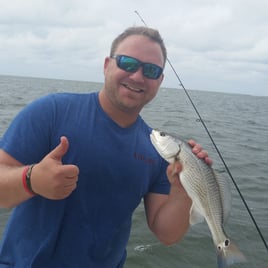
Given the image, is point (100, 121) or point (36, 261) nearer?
point (36, 261)

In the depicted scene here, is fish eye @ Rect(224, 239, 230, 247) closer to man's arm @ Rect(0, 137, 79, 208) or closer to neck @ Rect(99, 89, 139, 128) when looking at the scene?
neck @ Rect(99, 89, 139, 128)

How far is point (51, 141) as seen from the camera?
2.89 metres

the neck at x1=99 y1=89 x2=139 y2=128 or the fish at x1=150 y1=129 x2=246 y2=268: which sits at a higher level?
the neck at x1=99 y1=89 x2=139 y2=128

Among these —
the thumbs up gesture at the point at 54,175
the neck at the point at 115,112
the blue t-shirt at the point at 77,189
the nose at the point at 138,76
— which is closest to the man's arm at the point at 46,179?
the thumbs up gesture at the point at 54,175

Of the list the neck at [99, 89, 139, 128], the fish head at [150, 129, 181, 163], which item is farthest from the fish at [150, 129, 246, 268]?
the neck at [99, 89, 139, 128]

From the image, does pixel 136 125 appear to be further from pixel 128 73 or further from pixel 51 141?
pixel 51 141

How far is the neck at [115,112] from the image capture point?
10.3 feet

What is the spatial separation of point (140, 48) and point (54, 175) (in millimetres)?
1409

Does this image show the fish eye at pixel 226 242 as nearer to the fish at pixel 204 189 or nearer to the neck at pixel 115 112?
the fish at pixel 204 189

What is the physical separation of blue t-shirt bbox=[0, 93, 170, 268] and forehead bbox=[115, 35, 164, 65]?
506 millimetres

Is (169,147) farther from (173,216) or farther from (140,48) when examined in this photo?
(140,48)

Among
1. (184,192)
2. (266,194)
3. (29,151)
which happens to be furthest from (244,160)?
(29,151)

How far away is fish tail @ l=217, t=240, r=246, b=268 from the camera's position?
2895 millimetres

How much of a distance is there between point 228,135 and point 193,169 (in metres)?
19.6
